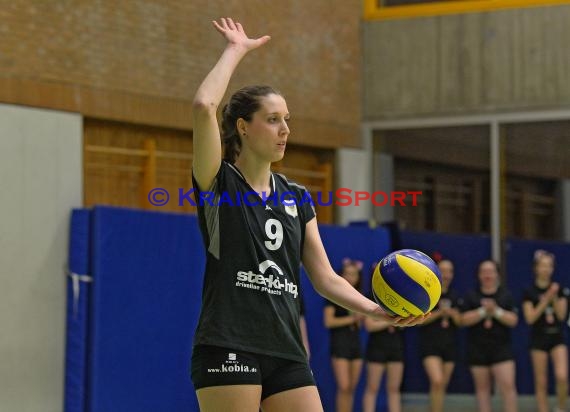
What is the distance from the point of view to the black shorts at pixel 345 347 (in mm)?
12148

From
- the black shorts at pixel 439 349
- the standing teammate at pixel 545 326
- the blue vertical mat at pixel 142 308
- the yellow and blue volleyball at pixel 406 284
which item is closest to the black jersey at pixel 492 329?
the standing teammate at pixel 545 326

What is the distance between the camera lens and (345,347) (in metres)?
12.2

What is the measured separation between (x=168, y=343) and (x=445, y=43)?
5.89 meters

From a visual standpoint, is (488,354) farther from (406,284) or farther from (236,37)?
(236,37)

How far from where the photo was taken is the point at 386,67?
1470 cm

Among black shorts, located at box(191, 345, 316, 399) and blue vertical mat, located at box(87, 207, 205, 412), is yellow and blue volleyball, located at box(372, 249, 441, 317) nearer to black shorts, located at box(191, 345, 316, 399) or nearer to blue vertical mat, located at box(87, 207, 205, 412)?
black shorts, located at box(191, 345, 316, 399)

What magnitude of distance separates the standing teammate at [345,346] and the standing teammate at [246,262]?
768 cm

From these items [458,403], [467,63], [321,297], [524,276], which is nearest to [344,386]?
[321,297]

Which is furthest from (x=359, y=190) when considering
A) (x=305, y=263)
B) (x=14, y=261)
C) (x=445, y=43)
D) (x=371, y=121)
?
(x=305, y=263)

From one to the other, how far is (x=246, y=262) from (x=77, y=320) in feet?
21.5

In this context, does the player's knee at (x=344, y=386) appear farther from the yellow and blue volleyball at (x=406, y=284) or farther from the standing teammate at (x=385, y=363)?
the yellow and blue volleyball at (x=406, y=284)

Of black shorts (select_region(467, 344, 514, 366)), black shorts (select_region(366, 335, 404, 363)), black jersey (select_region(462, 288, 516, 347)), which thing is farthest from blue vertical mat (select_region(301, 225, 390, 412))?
black shorts (select_region(467, 344, 514, 366))

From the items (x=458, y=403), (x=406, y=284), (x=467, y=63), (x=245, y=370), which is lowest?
(x=458, y=403)

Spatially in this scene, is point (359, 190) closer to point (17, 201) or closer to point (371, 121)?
point (371, 121)
